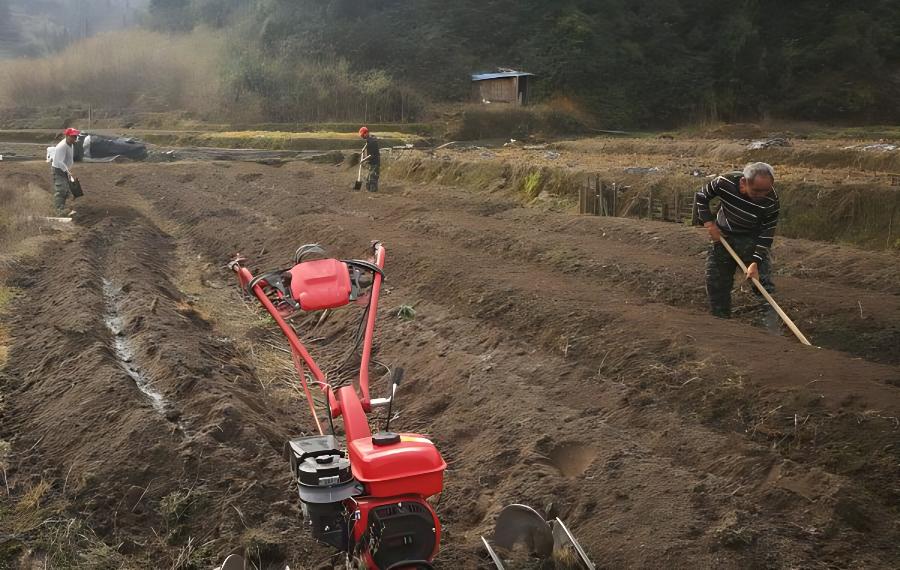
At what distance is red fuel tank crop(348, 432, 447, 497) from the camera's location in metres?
3.80

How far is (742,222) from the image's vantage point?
27.6ft

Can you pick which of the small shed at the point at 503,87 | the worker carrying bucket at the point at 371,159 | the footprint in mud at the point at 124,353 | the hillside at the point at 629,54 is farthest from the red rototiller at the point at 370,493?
the hillside at the point at 629,54

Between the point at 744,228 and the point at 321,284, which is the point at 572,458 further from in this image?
the point at 744,228

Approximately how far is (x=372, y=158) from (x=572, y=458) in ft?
53.4

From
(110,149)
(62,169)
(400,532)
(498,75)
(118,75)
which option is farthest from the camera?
(118,75)

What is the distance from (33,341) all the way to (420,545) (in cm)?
639

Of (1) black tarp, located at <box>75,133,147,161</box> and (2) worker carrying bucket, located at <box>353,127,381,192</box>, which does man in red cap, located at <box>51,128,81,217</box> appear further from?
(1) black tarp, located at <box>75,133,147,161</box>

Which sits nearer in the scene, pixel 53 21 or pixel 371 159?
pixel 371 159

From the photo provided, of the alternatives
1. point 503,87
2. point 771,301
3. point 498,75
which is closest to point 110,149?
point 498,75

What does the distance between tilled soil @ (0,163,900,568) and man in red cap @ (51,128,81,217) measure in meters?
4.91

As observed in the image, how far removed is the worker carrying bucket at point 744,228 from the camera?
320 inches

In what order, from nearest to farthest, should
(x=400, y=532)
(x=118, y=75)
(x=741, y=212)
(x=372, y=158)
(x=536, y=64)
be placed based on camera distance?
1. (x=400, y=532)
2. (x=741, y=212)
3. (x=372, y=158)
4. (x=536, y=64)
5. (x=118, y=75)

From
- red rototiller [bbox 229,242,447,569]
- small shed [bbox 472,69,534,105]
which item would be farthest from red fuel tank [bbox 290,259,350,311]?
small shed [bbox 472,69,534,105]

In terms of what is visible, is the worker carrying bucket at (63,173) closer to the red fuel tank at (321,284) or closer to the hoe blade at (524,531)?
the red fuel tank at (321,284)
